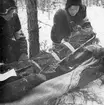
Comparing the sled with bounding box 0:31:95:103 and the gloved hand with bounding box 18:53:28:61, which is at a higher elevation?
the sled with bounding box 0:31:95:103

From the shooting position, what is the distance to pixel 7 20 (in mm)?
3949

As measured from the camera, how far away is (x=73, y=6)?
4617mm

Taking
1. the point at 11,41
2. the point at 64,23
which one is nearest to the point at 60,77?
the point at 11,41

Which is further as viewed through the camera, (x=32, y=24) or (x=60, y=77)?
(x=32, y=24)

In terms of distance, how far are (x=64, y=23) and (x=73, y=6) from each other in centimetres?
44

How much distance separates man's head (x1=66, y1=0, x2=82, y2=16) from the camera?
456 centimetres

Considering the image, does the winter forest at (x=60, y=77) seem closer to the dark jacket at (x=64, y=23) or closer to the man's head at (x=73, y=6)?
the dark jacket at (x=64, y=23)

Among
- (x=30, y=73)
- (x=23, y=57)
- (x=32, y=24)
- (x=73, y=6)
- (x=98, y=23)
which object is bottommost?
(x=98, y=23)

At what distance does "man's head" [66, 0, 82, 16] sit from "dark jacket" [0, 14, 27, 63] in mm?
1215

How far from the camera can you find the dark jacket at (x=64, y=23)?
455cm

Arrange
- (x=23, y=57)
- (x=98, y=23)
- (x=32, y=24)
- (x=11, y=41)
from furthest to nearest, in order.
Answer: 1. (x=98, y=23)
2. (x=32, y=24)
3. (x=11, y=41)
4. (x=23, y=57)

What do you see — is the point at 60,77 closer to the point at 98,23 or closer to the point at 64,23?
the point at 64,23

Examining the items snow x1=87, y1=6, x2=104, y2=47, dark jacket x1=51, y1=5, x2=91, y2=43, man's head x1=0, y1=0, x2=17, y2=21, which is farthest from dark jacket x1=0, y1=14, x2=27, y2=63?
snow x1=87, y1=6, x2=104, y2=47

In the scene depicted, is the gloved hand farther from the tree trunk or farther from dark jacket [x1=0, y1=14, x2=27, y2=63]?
the tree trunk
